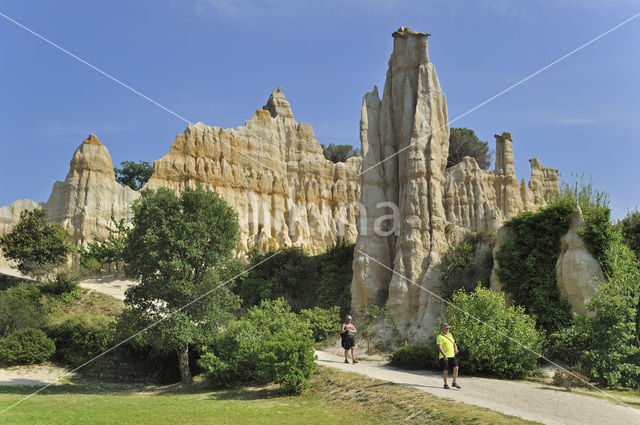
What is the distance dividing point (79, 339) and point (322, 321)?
12.2 m

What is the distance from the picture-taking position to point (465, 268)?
22953mm

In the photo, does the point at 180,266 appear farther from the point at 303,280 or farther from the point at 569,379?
the point at 569,379

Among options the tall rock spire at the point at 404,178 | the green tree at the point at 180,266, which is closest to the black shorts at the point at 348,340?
the tall rock spire at the point at 404,178

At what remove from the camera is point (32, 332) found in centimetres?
2597

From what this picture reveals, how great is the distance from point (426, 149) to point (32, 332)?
2101cm

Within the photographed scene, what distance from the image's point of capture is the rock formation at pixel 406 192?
23.4 meters

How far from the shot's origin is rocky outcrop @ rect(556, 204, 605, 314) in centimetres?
1838

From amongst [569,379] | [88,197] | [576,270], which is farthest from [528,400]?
[88,197]

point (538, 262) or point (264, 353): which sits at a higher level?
point (538, 262)

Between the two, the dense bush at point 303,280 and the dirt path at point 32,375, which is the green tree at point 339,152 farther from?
the dirt path at point 32,375

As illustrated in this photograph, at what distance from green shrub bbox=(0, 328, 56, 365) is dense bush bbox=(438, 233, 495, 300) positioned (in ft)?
61.8

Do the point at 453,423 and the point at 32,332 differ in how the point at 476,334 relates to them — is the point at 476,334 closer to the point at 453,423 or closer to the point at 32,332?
the point at 453,423

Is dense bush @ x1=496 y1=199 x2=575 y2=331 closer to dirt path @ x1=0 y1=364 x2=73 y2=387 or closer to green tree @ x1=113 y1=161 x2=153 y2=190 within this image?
dirt path @ x1=0 y1=364 x2=73 y2=387

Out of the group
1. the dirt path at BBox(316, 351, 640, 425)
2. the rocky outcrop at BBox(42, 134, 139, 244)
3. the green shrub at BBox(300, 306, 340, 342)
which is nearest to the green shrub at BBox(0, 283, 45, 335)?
the rocky outcrop at BBox(42, 134, 139, 244)
